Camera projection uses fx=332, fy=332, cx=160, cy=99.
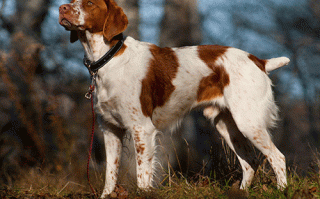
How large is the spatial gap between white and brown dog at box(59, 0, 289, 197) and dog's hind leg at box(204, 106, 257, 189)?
0.03 ft

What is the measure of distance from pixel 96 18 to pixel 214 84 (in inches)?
50.0

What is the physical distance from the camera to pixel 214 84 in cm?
324

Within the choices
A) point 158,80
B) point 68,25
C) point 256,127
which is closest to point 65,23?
point 68,25

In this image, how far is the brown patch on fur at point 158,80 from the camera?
2.98 metres

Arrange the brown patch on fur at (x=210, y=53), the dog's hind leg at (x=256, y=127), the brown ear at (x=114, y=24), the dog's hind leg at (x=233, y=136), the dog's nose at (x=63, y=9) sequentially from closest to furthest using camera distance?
the dog's nose at (x=63, y=9)
the brown ear at (x=114, y=24)
the dog's hind leg at (x=256, y=127)
the brown patch on fur at (x=210, y=53)
the dog's hind leg at (x=233, y=136)

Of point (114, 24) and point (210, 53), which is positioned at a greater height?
point (114, 24)

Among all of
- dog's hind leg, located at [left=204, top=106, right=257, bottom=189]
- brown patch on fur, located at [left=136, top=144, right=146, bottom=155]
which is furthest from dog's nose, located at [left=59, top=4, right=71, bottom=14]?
dog's hind leg, located at [left=204, top=106, right=257, bottom=189]

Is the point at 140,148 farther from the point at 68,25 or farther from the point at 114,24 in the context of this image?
the point at 68,25

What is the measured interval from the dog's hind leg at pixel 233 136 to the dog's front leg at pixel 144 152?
803mm

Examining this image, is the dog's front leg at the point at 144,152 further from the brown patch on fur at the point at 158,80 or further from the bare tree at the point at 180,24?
the bare tree at the point at 180,24

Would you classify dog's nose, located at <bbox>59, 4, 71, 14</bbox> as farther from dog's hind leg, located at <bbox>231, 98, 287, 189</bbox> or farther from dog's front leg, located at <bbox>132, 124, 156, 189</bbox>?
dog's hind leg, located at <bbox>231, 98, 287, 189</bbox>

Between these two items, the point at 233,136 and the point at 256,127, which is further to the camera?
the point at 233,136

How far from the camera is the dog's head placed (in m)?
2.79

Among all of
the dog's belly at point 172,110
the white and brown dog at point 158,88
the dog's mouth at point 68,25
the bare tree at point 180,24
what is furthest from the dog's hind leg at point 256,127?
the bare tree at point 180,24
